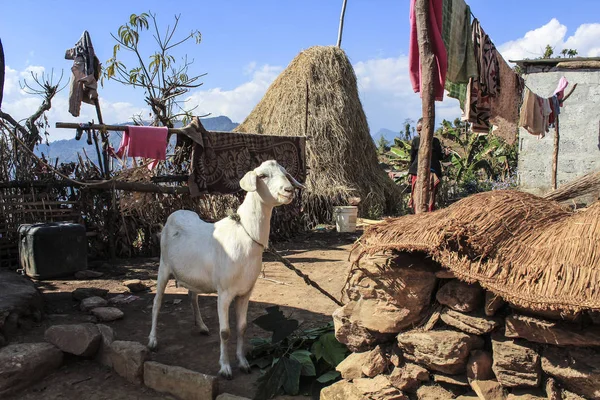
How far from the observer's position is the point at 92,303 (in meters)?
5.62

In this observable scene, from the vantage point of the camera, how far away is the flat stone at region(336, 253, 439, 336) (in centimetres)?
314

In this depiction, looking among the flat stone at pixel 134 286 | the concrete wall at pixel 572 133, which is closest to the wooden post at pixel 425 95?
the flat stone at pixel 134 286

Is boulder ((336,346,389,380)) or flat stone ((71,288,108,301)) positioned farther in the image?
flat stone ((71,288,108,301))

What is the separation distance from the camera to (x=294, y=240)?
10.6m

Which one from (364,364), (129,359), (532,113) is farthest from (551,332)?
(532,113)

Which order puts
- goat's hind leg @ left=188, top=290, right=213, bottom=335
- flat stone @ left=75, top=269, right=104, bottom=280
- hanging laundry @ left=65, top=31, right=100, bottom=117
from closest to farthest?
goat's hind leg @ left=188, top=290, right=213, bottom=335 < flat stone @ left=75, top=269, right=104, bottom=280 < hanging laundry @ left=65, top=31, right=100, bottom=117

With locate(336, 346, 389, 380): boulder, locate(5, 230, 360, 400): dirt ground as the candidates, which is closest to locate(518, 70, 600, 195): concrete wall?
locate(5, 230, 360, 400): dirt ground

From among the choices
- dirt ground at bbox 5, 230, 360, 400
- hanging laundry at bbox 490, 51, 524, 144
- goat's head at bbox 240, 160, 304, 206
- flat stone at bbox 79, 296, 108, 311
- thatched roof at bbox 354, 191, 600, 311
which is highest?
hanging laundry at bbox 490, 51, 524, 144

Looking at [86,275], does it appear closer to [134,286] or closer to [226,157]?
[134,286]

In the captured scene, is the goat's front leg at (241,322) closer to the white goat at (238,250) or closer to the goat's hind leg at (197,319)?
the white goat at (238,250)

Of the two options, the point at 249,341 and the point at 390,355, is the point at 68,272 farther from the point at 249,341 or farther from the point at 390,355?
the point at 390,355

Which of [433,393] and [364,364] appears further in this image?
[364,364]

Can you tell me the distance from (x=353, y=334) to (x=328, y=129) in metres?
9.56

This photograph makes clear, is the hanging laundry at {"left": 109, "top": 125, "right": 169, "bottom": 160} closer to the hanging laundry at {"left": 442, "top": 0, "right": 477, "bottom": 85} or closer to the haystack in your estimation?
the hanging laundry at {"left": 442, "top": 0, "right": 477, "bottom": 85}
